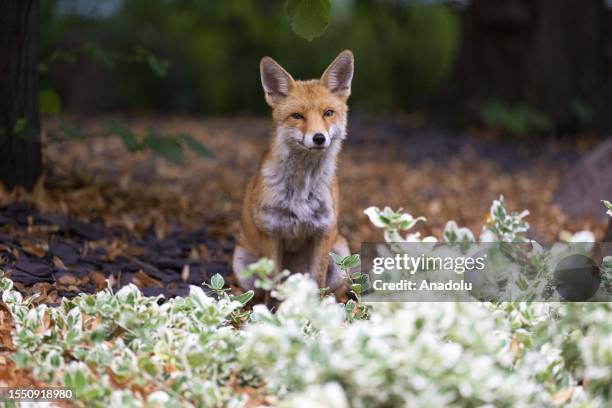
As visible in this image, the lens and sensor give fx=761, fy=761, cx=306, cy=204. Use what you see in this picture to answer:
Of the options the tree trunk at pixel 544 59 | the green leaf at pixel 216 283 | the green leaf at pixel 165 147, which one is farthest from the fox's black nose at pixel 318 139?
the tree trunk at pixel 544 59

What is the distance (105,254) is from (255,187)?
113 cm

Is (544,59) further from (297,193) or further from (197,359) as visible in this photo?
(197,359)

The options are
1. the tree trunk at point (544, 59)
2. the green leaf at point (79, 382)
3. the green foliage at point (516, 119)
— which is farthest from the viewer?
the tree trunk at point (544, 59)

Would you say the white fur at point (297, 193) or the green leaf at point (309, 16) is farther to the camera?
the white fur at point (297, 193)

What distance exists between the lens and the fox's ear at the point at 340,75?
167 inches

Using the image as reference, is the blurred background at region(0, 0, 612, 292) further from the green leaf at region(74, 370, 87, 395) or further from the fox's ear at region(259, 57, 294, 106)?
the green leaf at region(74, 370, 87, 395)

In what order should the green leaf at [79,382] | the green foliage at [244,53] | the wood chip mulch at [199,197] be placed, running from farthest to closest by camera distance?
the green foliage at [244,53] < the wood chip mulch at [199,197] < the green leaf at [79,382]

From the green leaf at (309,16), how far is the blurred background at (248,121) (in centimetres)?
1

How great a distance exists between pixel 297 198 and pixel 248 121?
8.28 m

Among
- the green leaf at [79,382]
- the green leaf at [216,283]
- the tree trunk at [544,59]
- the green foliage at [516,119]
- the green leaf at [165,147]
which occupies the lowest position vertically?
the green leaf at [79,382]

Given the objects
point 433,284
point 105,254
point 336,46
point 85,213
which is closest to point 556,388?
point 433,284

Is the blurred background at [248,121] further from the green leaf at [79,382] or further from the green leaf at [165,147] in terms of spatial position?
the green leaf at [79,382]

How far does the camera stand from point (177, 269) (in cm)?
491

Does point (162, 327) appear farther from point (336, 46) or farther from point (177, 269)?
point (336, 46)
